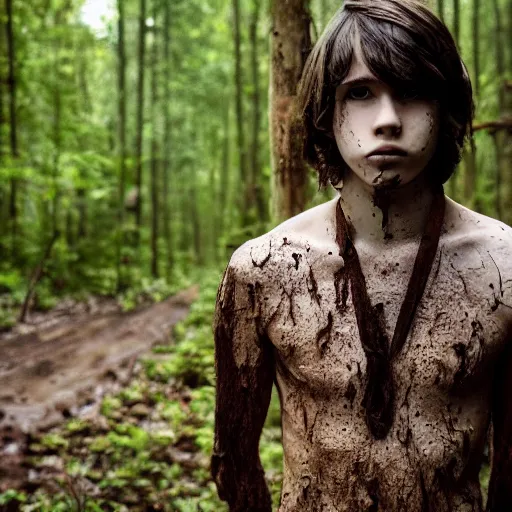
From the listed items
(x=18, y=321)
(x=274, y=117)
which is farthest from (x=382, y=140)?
(x=18, y=321)

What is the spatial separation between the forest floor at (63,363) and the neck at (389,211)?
3.62m

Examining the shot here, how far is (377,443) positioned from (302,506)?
1.02 ft

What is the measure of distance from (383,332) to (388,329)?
2 cm

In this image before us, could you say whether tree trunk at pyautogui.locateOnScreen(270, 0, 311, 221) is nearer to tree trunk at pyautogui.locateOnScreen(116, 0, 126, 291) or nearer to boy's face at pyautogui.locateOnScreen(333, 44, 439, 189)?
boy's face at pyautogui.locateOnScreen(333, 44, 439, 189)

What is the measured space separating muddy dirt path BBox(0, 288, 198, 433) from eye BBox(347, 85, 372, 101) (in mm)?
4708

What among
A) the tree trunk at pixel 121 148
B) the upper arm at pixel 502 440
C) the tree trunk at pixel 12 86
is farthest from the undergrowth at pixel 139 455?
the tree trunk at pixel 121 148

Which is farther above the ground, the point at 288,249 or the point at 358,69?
the point at 358,69

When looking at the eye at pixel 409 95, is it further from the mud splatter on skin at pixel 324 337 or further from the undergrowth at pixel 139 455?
the undergrowth at pixel 139 455

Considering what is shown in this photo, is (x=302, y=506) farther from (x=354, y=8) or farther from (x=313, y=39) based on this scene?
(x=313, y=39)


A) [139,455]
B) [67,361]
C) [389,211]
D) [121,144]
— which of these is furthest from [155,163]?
[389,211]

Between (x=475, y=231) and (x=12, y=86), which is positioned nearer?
(x=475, y=231)

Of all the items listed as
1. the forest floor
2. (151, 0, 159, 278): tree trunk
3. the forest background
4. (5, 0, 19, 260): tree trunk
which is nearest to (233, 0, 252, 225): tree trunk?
the forest background

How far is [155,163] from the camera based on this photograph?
57.5 feet

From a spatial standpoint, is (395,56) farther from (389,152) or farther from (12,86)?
(12,86)
